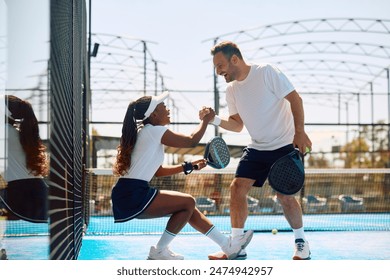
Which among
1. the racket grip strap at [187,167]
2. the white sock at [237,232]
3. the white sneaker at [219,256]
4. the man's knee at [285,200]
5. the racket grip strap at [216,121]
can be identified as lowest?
the white sneaker at [219,256]

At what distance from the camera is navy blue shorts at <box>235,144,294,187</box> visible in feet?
13.8

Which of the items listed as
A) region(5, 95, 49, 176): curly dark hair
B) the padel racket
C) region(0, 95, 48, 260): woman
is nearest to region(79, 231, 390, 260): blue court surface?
the padel racket

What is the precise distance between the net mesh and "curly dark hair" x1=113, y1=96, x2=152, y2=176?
2.73 metres

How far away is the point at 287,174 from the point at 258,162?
0.20 metres

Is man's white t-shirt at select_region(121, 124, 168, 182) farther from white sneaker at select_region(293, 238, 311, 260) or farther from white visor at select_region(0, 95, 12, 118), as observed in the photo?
white sneaker at select_region(293, 238, 311, 260)

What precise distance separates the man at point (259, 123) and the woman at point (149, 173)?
35cm

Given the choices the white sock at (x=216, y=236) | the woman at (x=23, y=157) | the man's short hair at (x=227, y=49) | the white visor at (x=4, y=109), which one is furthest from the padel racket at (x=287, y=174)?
the white visor at (x=4, y=109)

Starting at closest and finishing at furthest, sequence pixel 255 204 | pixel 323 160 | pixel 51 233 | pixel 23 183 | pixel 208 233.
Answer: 1. pixel 51 233
2. pixel 23 183
3. pixel 208 233
4. pixel 255 204
5. pixel 323 160

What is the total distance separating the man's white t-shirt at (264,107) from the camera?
416 centimetres

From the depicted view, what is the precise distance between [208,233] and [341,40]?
11.2m

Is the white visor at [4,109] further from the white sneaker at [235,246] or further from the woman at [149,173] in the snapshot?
the white sneaker at [235,246]
